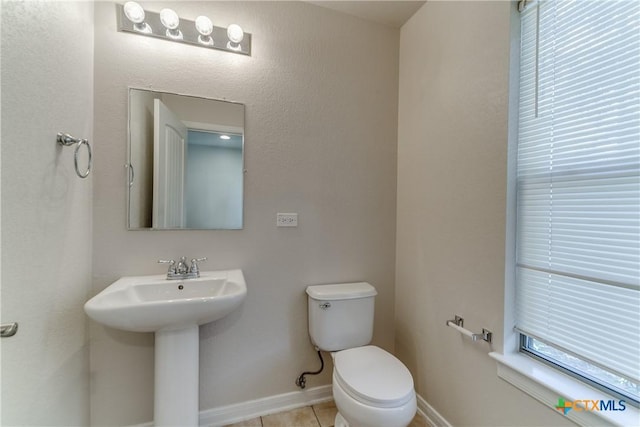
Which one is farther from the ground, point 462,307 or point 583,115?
point 583,115

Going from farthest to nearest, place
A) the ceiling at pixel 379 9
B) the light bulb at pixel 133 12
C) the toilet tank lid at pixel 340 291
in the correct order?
the ceiling at pixel 379 9
the toilet tank lid at pixel 340 291
the light bulb at pixel 133 12

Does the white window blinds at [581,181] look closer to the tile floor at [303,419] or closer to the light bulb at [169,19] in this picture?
the tile floor at [303,419]

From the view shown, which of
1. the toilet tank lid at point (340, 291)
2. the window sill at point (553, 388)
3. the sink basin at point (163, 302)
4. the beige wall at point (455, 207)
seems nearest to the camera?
the window sill at point (553, 388)

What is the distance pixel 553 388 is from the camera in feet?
3.05

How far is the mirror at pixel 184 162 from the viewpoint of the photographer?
4.60 ft

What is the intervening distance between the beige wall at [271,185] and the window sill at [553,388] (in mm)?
852

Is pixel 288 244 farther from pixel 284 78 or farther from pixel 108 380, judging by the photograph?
pixel 108 380

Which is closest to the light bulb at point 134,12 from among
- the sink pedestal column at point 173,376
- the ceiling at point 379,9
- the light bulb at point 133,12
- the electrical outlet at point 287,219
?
the light bulb at point 133,12

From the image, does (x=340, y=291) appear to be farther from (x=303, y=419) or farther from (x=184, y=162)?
(x=184, y=162)

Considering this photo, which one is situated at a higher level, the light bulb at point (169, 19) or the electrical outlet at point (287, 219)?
the light bulb at point (169, 19)

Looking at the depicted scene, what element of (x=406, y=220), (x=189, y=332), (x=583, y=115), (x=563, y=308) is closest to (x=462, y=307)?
(x=563, y=308)

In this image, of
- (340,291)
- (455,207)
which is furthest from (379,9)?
(340,291)

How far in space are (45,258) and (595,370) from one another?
80.9 inches

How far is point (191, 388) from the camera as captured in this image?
1.30m
